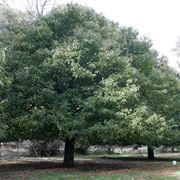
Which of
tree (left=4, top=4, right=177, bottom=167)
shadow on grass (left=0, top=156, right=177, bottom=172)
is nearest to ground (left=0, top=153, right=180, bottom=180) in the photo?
shadow on grass (left=0, top=156, right=177, bottom=172)

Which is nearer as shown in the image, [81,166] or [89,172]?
[89,172]

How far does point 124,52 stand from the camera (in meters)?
29.5

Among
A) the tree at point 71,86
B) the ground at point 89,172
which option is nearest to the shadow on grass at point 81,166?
the ground at point 89,172

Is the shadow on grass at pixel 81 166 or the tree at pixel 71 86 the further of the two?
the shadow on grass at pixel 81 166

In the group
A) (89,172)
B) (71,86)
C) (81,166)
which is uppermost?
(71,86)

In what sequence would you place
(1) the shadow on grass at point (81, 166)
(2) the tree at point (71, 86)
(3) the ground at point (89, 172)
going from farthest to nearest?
1. (1) the shadow on grass at point (81, 166)
2. (2) the tree at point (71, 86)
3. (3) the ground at point (89, 172)

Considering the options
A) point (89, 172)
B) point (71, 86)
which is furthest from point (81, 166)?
point (71, 86)

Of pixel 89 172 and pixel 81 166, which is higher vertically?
pixel 81 166

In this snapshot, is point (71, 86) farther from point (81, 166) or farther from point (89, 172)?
point (81, 166)

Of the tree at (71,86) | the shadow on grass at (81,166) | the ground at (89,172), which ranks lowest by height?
the ground at (89,172)

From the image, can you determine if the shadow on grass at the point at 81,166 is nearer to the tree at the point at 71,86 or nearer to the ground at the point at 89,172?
the ground at the point at 89,172

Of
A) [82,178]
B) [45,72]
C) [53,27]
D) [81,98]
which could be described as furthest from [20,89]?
[82,178]

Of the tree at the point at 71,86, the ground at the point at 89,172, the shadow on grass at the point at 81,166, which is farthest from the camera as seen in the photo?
the shadow on grass at the point at 81,166

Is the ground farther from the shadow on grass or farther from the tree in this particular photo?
the tree
